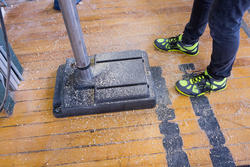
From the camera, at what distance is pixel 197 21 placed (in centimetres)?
136

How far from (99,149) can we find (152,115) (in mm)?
364

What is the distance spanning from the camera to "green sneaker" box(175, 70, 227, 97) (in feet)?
4.26

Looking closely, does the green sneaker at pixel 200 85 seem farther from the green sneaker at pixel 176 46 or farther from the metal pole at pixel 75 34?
the metal pole at pixel 75 34

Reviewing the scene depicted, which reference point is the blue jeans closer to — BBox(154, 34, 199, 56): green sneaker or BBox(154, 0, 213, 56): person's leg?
BBox(154, 0, 213, 56): person's leg

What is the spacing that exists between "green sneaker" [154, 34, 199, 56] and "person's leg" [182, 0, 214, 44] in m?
0.04

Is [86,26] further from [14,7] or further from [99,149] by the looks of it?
[99,149]

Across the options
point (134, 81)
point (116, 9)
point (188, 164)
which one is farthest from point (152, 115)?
point (116, 9)

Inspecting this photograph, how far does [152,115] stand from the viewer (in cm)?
126

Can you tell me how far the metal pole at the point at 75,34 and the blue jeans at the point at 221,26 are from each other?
25.6 inches

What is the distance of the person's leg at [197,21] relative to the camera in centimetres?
129

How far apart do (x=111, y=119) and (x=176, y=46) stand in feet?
2.46

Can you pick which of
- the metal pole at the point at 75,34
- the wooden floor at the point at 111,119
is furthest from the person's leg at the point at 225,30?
the metal pole at the point at 75,34

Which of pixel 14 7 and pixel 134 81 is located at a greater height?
pixel 14 7

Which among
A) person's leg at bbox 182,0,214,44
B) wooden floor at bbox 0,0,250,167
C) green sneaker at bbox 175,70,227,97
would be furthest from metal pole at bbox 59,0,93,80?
person's leg at bbox 182,0,214,44
